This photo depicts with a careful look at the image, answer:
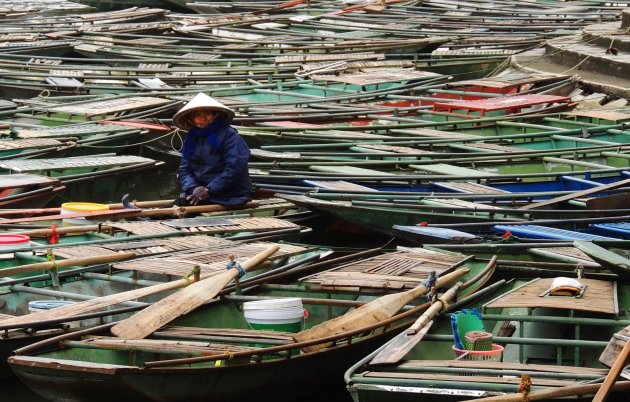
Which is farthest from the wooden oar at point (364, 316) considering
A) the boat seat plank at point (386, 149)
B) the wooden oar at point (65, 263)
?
the boat seat plank at point (386, 149)

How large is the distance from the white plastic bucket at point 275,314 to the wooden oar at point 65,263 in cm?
152

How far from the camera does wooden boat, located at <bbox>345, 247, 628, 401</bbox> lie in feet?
24.8

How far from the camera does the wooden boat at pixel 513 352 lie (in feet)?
24.8

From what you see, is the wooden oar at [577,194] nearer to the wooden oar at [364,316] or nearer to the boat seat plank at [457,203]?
the boat seat plank at [457,203]

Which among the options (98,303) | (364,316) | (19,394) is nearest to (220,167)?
(19,394)

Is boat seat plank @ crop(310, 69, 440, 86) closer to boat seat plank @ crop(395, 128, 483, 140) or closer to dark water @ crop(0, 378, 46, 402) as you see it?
boat seat plank @ crop(395, 128, 483, 140)

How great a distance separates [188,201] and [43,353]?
427 centimetres

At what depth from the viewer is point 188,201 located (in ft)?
42.7

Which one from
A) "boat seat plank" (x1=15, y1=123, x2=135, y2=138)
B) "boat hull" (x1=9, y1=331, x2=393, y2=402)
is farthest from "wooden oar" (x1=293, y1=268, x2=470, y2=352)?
"boat seat plank" (x1=15, y1=123, x2=135, y2=138)

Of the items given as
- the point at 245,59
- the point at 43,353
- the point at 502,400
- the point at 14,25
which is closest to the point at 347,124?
the point at 245,59

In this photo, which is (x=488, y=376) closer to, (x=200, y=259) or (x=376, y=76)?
(x=200, y=259)

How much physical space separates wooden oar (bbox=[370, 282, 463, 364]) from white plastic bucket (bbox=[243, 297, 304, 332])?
1020 mm

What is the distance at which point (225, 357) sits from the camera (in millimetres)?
8695

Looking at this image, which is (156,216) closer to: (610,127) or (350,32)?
(610,127)
